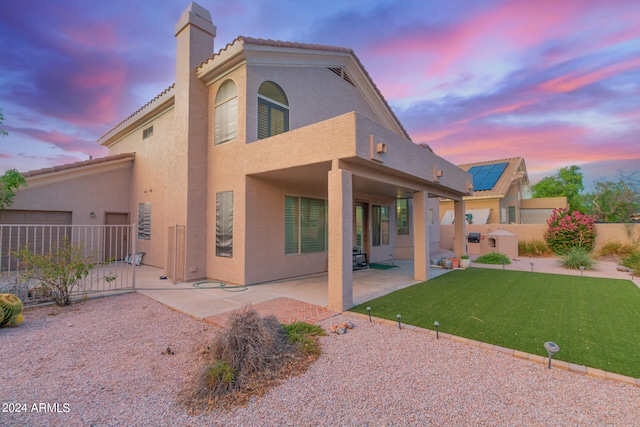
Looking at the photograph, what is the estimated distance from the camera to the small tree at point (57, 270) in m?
7.51

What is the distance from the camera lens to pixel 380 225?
16.7 meters

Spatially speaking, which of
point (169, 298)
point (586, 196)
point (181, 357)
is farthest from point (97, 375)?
point (586, 196)

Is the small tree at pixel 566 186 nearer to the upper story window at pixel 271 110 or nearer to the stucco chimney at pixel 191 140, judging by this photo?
the upper story window at pixel 271 110

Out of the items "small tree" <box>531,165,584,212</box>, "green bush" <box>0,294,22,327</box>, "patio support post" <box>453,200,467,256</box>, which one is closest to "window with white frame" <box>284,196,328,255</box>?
"green bush" <box>0,294,22,327</box>

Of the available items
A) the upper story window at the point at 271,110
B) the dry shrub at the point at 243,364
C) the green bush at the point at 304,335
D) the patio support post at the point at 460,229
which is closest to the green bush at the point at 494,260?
the patio support post at the point at 460,229

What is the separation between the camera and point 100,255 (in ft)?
49.3

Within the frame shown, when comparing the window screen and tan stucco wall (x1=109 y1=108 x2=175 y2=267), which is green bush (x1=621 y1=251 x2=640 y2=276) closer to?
the window screen

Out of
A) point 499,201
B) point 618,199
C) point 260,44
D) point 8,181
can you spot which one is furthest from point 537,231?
point 8,181

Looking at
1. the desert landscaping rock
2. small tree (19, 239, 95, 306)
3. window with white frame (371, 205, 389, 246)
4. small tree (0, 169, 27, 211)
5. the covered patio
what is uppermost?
small tree (0, 169, 27, 211)

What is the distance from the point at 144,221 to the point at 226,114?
28.6ft

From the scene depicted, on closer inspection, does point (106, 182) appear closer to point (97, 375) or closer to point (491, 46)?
point (97, 375)

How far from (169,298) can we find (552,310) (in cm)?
1073

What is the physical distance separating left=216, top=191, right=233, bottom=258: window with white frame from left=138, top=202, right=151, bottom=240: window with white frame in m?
6.82

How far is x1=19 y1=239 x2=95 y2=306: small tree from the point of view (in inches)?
296
